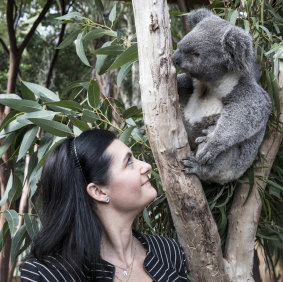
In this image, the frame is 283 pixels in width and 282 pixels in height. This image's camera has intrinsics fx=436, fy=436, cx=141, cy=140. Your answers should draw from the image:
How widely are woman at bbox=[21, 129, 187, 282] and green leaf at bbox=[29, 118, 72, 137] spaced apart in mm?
362

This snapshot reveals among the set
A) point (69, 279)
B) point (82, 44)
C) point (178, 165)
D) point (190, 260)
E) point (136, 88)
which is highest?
point (82, 44)

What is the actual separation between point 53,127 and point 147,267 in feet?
2.39

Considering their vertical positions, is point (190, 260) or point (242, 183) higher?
point (242, 183)

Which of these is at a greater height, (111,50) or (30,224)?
(111,50)

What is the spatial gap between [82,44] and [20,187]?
0.79 m

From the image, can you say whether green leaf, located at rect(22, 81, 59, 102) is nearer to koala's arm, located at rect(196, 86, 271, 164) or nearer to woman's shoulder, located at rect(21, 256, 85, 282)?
koala's arm, located at rect(196, 86, 271, 164)

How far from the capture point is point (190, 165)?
1.65m

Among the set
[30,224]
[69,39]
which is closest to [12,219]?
[30,224]

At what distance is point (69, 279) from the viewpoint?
1.35 m

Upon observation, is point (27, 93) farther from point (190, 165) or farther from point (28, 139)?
point (190, 165)

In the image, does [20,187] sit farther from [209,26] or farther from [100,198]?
[209,26]

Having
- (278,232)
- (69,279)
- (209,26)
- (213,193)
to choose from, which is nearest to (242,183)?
(213,193)

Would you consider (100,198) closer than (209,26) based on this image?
Yes

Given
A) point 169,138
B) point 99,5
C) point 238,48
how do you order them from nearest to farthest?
point 169,138 → point 238,48 → point 99,5
